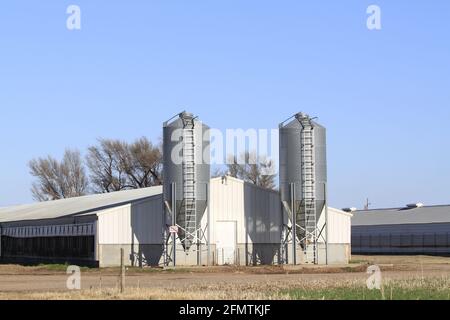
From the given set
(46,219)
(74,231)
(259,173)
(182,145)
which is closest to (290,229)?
(182,145)

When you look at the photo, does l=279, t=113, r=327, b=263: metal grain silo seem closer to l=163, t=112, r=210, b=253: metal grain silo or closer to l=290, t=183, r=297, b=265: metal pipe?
l=290, t=183, r=297, b=265: metal pipe

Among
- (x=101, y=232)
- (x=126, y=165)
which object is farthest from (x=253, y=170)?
(x=101, y=232)

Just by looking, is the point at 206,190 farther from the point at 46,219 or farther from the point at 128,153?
the point at 128,153

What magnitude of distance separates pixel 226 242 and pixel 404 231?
1664 inches

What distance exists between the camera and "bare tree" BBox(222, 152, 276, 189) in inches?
4402

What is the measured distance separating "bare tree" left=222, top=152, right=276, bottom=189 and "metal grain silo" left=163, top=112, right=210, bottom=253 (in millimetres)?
55606

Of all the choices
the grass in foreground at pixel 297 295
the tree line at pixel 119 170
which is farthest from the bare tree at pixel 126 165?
the grass in foreground at pixel 297 295

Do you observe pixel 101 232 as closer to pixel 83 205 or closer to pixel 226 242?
pixel 226 242

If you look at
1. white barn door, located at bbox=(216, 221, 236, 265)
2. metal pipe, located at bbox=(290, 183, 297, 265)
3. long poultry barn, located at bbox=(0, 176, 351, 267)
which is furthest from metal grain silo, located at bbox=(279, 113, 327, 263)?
white barn door, located at bbox=(216, 221, 236, 265)

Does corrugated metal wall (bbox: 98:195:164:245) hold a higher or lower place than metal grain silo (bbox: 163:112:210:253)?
lower

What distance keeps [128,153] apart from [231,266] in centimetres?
5858

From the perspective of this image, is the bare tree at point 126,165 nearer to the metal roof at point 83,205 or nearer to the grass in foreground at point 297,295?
the metal roof at point 83,205

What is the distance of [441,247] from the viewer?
8938 cm

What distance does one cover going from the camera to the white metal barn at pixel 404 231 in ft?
296
